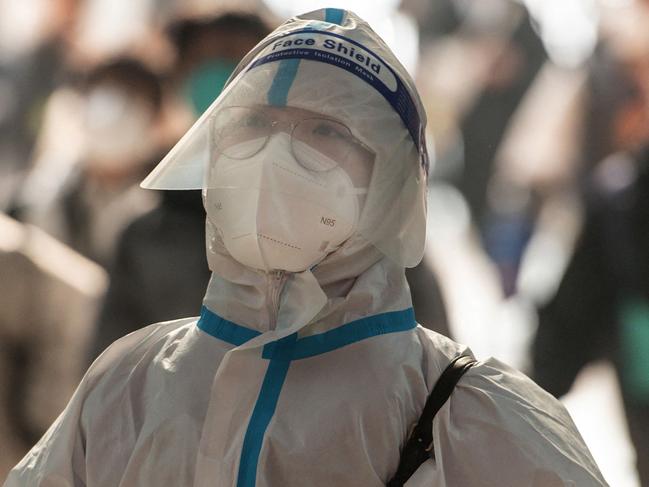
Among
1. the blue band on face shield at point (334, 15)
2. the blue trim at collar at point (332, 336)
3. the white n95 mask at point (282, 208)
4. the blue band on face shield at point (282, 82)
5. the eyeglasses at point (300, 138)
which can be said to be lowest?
the blue trim at collar at point (332, 336)

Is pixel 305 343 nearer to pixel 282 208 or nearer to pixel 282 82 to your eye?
pixel 282 208

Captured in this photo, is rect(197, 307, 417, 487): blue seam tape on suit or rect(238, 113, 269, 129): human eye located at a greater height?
rect(238, 113, 269, 129): human eye

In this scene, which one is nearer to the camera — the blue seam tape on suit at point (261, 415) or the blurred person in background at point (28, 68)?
the blue seam tape on suit at point (261, 415)

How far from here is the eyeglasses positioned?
8.08 feet

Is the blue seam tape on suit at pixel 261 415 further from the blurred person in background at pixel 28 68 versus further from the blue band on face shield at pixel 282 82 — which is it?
the blurred person in background at pixel 28 68

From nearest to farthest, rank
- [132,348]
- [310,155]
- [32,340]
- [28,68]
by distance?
1. [310,155]
2. [132,348]
3. [32,340]
4. [28,68]

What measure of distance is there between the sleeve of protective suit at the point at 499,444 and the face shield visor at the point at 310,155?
272mm

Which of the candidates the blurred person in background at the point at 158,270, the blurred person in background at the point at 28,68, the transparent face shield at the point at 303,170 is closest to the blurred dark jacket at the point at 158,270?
the blurred person in background at the point at 158,270

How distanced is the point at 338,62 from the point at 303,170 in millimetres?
208

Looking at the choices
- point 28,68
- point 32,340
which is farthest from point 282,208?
point 28,68

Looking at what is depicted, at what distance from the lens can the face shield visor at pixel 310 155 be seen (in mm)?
2426

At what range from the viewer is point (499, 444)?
7.72 feet

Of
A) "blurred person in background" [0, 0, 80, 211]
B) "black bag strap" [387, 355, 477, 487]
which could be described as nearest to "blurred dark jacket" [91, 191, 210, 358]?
"black bag strap" [387, 355, 477, 487]

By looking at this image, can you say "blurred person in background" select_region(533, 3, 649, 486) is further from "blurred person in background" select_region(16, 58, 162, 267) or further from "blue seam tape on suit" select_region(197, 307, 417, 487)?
"blue seam tape on suit" select_region(197, 307, 417, 487)
